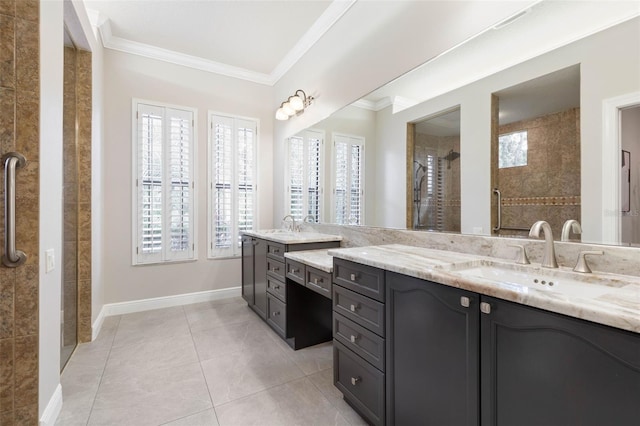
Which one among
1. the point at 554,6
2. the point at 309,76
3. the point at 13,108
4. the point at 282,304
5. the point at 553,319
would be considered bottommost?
the point at 282,304

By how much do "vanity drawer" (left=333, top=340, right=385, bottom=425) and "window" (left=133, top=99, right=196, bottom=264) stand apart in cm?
256

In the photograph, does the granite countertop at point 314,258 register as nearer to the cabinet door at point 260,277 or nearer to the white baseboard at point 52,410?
the cabinet door at point 260,277

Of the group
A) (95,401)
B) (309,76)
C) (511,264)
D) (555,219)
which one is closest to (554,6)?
(555,219)

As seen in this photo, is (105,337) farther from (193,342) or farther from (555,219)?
(555,219)

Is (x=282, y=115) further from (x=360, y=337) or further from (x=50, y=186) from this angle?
(x=360, y=337)

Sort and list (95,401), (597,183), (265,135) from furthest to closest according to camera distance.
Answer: (265,135) < (95,401) < (597,183)

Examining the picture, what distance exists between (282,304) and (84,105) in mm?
2494

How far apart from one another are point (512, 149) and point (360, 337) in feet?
4.19

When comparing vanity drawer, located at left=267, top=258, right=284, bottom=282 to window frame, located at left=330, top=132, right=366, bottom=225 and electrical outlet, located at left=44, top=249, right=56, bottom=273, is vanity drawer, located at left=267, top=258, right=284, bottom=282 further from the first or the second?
electrical outlet, located at left=44, top=249, right=56, bottom=273

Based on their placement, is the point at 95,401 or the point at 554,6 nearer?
the point at 554,6

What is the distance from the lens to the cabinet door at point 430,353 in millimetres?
1082

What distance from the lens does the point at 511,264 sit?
1394mm

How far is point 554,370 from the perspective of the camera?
0.87 meters

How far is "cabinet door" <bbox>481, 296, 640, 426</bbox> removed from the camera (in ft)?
2.44
